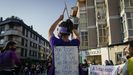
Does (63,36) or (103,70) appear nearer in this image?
(63,36)

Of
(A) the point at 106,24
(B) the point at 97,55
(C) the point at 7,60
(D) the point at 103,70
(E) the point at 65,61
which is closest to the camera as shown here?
(E) the point at 65,61

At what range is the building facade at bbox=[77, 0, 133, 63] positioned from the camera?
95.7ft

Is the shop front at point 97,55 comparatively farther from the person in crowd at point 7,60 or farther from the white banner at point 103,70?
the person in crowd at point 7,60

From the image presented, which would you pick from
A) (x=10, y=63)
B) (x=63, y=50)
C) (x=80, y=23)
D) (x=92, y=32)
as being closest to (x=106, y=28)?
(x=92, y=32)

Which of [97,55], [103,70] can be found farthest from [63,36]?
[97,55]

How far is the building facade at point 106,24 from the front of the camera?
1148 inches

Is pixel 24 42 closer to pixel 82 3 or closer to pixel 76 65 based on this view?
pixel 82 3

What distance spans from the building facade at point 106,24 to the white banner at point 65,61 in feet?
Result: 81.6

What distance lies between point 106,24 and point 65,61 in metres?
31.0

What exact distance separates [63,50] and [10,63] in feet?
10.6

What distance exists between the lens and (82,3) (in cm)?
4122

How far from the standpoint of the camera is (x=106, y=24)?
3438 centimetres

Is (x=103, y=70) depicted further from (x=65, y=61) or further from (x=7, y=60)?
(x=65, y=61)

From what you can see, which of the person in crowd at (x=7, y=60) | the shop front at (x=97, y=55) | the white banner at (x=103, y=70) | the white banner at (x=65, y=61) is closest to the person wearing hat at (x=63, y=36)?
the white banner at (x=65, y=61)
